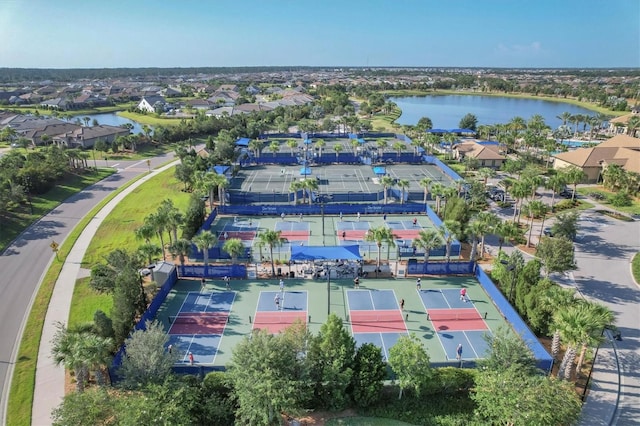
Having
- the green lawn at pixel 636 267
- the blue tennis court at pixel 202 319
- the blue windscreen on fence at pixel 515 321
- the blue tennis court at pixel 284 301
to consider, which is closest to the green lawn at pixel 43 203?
the blue tennis court at pixel 202 319

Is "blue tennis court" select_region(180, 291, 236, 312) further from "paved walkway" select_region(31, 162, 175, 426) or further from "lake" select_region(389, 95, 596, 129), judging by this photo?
"lake" select_region(389, 95, 596, 129)

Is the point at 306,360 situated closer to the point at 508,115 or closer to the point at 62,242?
the point at 62,242

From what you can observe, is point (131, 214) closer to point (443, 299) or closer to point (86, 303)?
point (86, 303)

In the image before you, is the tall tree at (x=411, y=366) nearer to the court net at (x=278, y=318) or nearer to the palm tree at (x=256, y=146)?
the court net at (x=278, y=318)

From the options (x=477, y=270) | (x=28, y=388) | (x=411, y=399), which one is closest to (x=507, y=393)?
(x=411, y=399)

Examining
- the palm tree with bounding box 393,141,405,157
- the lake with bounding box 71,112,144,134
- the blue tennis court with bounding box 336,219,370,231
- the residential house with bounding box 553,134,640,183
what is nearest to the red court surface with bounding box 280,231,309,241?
the blue tennis court with bounding box 336,219,370,231

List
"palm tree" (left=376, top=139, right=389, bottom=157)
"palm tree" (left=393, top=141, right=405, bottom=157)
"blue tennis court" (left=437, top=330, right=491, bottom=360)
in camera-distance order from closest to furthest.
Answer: "blue tennis court" (left=437, top=330, right=491, bottom=360), "palm tree" (left=393, top=141, right=405, bottom=157), "palm tree" (left=376, top=139, right=389, bottom=157)

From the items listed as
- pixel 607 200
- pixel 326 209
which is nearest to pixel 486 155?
pixel 607 200
